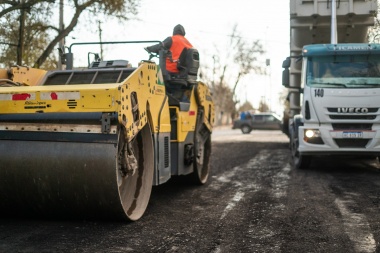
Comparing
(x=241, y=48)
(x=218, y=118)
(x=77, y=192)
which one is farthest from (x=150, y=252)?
(x=218, y=118)

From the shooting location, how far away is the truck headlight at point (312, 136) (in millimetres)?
10188

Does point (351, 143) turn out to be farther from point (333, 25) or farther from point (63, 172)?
point (63, 172)

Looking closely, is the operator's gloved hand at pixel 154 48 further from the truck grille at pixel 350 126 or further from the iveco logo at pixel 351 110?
the truck grille at pixel 350 126

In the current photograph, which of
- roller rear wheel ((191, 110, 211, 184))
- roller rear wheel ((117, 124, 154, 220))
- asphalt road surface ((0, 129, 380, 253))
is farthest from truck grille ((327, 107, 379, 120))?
roller rear wheel ((117, 124, 154, 220))

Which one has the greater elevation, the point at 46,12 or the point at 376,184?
the point at 46,12

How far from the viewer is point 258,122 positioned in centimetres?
3709

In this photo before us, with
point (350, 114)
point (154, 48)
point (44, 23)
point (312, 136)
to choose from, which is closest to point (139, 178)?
point (154, 48)

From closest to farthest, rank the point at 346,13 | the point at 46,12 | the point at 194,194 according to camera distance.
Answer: the point at 194,194
the point at 346,13
the point at 46,12

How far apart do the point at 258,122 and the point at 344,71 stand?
27007 mm

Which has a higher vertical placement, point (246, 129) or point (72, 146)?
point (72, 146)

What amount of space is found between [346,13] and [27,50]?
14168 millimetres

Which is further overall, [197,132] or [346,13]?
[346,13]

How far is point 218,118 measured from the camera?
72188 millimetres

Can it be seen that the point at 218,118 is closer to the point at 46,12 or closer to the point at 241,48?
the point at 241,48
